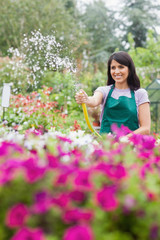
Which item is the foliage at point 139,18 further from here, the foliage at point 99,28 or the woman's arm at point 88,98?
the woman's arm at point 88,98

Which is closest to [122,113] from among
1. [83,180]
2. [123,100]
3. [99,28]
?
[123,100]

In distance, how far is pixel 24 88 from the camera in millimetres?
6805

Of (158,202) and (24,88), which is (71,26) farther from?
(158,202)

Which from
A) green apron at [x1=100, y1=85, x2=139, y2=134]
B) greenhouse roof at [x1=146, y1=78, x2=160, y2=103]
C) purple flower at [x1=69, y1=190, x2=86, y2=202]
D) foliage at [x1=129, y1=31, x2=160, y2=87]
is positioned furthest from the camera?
foliage at [x1=129, y1=31, x2=160, y2=87]

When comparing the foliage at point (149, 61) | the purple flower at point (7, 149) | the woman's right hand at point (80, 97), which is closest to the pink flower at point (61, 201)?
the purple flower at point (7, 149)

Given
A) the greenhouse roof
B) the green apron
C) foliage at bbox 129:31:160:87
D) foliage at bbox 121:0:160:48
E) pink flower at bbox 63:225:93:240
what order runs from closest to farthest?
pink flower at bbox 63:225:93:240
the green apron
the greenhouse roof
foliage at bbox 129:31:160:87
foliage at bbox 121:0:160:48

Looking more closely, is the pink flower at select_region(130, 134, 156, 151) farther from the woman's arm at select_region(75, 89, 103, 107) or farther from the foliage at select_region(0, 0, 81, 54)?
the foliage at select_region(0, 0, 81, 54)


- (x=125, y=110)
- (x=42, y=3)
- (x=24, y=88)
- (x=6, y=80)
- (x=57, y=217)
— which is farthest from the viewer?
(x=42, y=3)

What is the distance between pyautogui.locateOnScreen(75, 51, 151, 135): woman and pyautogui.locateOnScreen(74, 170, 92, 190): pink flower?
1.52 metres

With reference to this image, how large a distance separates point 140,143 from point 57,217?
75cm

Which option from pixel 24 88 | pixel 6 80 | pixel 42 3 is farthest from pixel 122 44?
pixel 24 88

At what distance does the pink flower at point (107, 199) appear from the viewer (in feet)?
2.09

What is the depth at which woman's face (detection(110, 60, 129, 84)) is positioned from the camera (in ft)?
7.79

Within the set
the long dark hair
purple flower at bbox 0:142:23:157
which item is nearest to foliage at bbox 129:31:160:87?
the long dark hair
